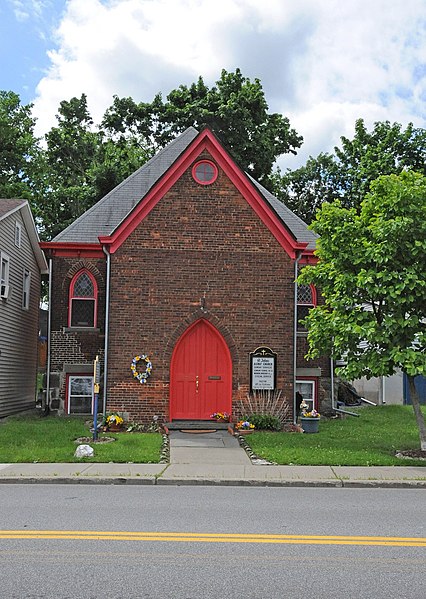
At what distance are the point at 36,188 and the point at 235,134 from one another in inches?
431

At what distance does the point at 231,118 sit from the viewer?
33.6 meters

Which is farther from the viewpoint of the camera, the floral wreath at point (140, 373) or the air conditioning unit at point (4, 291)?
the air conditioning unit at point (4, 291)

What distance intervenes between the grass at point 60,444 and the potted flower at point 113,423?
1.86 feet

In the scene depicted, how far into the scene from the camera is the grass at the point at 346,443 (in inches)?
507

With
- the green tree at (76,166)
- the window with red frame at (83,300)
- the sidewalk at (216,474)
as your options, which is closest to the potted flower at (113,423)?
the sidewalk at (216,474)

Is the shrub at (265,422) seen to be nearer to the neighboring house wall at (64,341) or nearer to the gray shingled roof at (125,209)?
the neighboring house wall at (64,341)

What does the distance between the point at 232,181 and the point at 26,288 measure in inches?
371

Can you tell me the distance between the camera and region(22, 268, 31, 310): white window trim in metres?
23.6

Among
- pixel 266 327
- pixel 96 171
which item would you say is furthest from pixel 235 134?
pixel 266 327

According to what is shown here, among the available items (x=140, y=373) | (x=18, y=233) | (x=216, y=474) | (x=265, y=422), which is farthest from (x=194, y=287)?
(x=18, y=233)

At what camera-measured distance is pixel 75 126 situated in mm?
42219

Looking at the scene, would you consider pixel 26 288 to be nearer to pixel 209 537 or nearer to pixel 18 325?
pixel 18 325

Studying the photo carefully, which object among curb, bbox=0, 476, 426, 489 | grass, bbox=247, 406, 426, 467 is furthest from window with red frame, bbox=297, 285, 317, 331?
curb, bbox=0, 476, 426, 489

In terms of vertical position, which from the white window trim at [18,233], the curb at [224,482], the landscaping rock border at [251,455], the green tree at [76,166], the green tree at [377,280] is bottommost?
the curb at [224,482]
